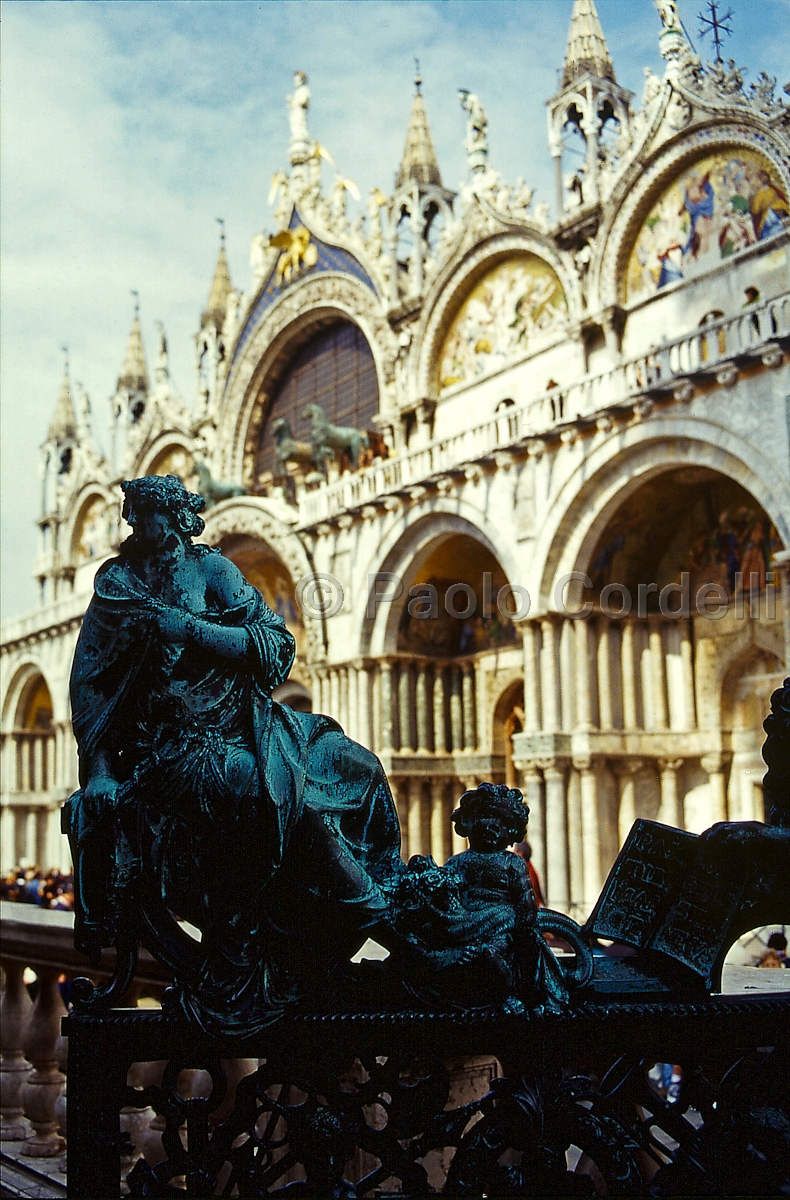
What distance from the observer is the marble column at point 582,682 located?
13.5 metres

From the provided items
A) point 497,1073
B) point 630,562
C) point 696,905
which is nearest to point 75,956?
point 497,1073

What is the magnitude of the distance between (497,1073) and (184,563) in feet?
5.80

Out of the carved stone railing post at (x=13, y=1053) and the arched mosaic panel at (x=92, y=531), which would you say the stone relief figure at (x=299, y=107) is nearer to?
the arched mosaic panel at (x=92, y=531)

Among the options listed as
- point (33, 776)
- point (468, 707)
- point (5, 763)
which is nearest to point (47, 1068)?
point (468, 707)

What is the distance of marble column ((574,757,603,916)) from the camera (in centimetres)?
1341

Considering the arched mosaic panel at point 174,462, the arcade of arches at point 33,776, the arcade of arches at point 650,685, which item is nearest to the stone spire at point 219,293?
the arched mosaic panel at point 174,462

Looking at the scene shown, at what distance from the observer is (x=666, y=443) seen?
12641mm

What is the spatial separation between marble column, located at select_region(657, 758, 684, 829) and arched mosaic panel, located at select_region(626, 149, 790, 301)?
19.0 ft

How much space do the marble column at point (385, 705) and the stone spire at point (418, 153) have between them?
8335mm

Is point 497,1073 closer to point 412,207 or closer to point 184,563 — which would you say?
point 184,563

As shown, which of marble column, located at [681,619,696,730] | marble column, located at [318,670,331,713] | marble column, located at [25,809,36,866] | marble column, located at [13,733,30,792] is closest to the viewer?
marble column, located at [681,619,696,730]

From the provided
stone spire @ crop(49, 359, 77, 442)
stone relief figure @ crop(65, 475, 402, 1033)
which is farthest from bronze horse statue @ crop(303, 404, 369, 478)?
stone relief figure @ crop(65, 475, 402, 1033)

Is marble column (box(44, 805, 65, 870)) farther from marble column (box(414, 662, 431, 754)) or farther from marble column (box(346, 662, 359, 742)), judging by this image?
marble column (box(414, 662, 431, 754))

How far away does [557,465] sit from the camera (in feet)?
45.1
